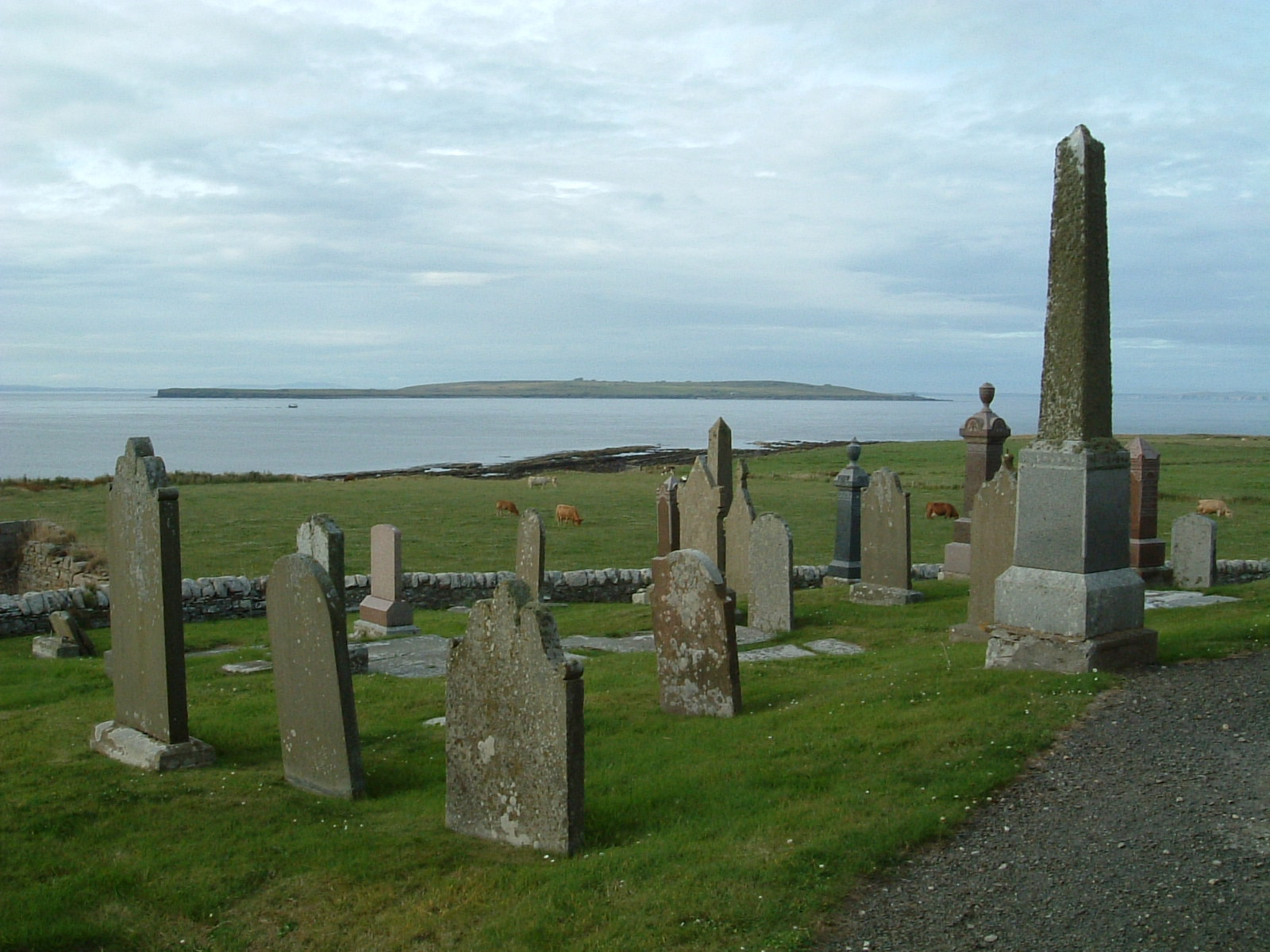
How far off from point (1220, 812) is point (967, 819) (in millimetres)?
1310

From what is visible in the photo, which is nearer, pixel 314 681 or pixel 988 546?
pixel 314 681

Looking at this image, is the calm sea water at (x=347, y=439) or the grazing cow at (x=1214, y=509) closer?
the grazing cow at (x=1214, y=509)

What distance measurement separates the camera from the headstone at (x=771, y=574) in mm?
12734

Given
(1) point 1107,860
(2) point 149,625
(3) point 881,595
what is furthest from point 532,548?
(1) point 1107,860

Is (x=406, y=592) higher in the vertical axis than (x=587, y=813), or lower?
lower

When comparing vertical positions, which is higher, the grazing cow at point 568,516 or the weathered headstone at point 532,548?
the weathered headstone at point 532,548

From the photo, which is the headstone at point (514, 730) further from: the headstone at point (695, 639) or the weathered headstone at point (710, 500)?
the weathered headstone at point (710, 500)

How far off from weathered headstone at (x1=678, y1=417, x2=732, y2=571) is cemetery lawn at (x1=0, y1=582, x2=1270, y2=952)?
5.50 metres

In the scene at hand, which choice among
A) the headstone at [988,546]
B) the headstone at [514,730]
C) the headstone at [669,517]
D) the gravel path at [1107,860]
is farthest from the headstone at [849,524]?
the headstone at [514,730]

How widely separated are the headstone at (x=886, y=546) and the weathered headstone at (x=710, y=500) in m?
2.05

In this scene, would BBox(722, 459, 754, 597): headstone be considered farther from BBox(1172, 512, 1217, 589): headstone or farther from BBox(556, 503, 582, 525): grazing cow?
BBox(556, 503, 582, 525): grazing cow

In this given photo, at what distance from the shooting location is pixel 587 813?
605 centimetres

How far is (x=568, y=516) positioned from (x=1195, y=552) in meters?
14.9

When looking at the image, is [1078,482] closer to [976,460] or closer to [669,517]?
[669,517]
